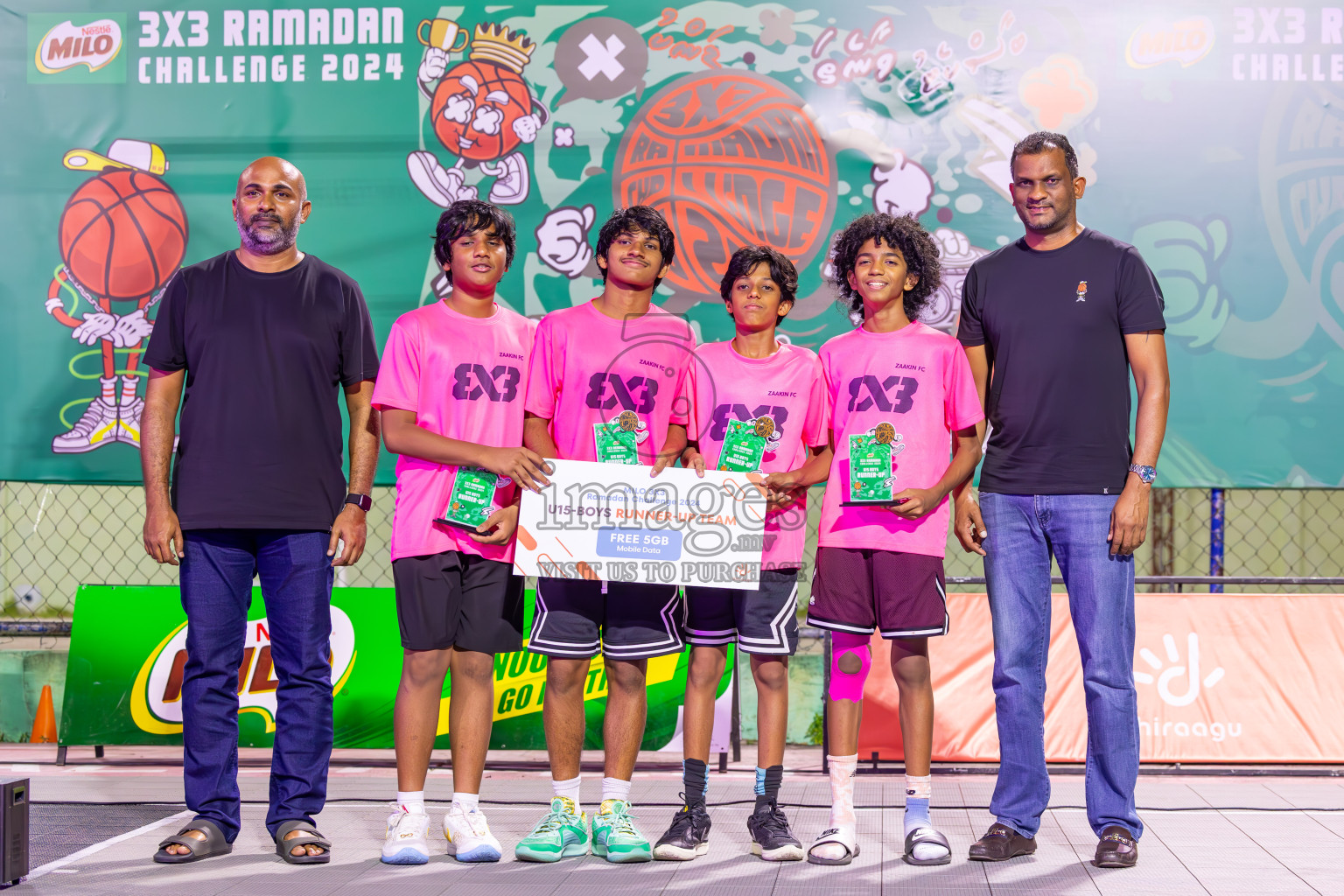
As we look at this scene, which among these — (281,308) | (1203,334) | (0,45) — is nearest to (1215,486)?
(1203,334)

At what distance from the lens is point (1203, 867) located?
3293 mm

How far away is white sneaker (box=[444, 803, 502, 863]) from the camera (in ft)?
11.0

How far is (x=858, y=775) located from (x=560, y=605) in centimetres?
220

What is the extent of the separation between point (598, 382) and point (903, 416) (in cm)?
97

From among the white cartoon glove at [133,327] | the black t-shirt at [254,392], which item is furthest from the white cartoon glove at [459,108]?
the black t-shirt at [254,392]

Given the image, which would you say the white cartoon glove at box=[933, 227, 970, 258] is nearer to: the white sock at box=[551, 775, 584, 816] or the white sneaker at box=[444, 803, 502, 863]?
the white sock at box=[551, 775, 584, 816]

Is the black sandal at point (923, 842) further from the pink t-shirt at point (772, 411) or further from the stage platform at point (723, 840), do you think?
the pink t-shirt at point (772, 411)

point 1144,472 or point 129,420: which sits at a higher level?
point 129,420

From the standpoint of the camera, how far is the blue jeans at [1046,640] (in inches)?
133

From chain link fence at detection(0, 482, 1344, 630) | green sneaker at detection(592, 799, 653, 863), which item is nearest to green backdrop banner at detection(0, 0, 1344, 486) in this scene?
green sneaker at detection(592, 799, 653, 863)

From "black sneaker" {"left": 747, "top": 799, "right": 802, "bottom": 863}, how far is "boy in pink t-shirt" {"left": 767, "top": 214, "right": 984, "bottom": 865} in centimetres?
7

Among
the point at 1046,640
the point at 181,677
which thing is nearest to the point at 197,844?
the point at 181,677

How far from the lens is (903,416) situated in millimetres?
3465

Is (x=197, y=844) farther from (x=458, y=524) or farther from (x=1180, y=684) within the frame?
(x=1180, y=684)
